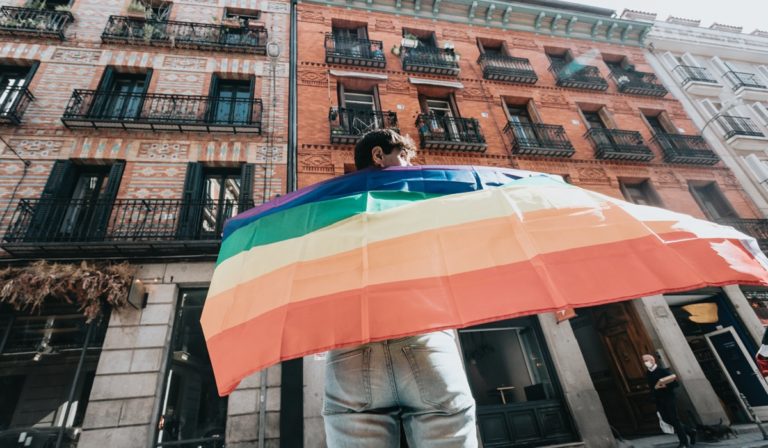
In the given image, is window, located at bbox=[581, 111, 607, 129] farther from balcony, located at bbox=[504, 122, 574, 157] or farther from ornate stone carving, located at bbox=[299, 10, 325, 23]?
ornate stone carving, located at bbox=[299, 10, 325, 23]

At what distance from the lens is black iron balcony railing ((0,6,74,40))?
10039 millimetres

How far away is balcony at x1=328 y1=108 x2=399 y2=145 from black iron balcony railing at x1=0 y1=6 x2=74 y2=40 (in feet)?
28.5

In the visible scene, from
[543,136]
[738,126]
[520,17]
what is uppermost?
[520,17]

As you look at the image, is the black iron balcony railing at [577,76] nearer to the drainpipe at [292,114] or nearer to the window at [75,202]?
the drainpipe at [292,114]

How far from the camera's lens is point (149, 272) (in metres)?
7.48

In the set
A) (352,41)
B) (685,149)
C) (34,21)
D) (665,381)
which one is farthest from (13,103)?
(685,149)

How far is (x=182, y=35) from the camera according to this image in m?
11.2

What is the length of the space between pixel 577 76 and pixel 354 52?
32.0 ft

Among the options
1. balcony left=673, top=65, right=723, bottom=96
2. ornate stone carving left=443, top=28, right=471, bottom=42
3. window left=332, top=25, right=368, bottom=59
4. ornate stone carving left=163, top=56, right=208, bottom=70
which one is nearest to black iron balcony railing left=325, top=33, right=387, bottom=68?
window left=332, top=25, right=368, bottom=59

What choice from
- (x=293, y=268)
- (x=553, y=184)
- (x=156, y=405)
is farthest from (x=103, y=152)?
(x=553, y=184)

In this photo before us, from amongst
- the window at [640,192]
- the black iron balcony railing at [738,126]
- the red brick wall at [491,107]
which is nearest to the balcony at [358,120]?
the red brick wall at [491,107]

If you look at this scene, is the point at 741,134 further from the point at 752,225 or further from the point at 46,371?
the point at 46,371

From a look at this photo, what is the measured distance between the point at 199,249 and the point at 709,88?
72.7 ft

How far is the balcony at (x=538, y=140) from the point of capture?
11375 mm
